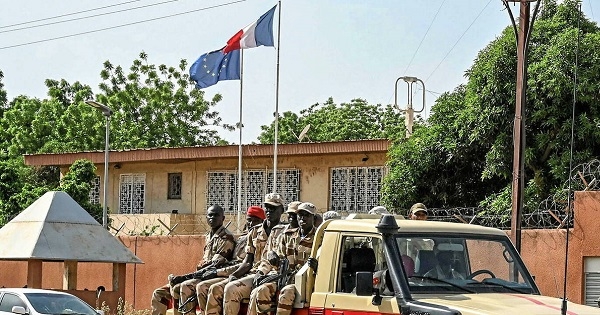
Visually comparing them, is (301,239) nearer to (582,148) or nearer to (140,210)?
Result: (582,148)

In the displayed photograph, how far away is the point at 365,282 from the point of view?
8594 mm

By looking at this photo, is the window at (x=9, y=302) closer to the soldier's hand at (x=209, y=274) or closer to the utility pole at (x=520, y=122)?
the soldier's hand at (x=209, y=274)

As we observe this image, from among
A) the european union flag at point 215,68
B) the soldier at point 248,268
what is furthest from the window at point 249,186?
the soldier at point 248,268

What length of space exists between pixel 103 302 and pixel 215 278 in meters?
12.0

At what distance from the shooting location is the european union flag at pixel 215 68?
87.1 ft

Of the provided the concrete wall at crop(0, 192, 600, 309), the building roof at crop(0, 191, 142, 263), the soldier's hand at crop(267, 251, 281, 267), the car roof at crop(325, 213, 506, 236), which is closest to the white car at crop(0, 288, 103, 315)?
the building roof at crop(0, 191, 142, 263)

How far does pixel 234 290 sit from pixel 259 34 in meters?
16.5

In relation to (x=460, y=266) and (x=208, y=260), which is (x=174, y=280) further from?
(x=460, y=266)

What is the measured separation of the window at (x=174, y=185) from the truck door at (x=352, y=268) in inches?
874

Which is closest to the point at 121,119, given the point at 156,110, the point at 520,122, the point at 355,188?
the point at 156,110

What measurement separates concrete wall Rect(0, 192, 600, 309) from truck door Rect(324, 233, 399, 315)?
519 centimetres

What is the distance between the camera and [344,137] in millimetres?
51969

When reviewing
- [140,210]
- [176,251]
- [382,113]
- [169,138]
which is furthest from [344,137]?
[176,251]

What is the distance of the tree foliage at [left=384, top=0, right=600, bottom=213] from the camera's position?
70.2 ft
